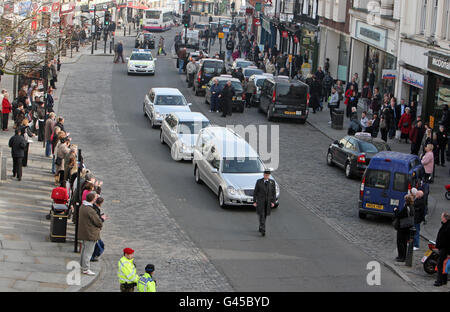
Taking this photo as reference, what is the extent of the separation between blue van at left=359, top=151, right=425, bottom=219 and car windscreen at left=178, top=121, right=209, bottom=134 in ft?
27.7

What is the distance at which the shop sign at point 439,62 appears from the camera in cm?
3247

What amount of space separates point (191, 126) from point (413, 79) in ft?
39.5

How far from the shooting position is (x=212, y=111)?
40406 mm

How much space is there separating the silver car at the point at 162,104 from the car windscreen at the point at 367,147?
29.2 feet

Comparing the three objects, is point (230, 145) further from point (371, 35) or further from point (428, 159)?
point (371, 35)

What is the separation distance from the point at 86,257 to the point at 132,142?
51.3ft

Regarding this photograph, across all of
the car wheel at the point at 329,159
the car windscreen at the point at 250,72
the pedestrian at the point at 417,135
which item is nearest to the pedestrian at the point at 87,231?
the car wheel at the point at 329,159

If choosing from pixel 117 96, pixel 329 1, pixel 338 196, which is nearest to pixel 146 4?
pixel 329 1

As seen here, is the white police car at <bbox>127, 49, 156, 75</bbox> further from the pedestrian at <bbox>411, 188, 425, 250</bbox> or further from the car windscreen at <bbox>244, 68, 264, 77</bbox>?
the pedestrian at <bbox>411, 188, 425, 250</bbox>

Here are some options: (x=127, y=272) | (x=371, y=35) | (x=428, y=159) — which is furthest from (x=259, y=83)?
(x=127, y=272)

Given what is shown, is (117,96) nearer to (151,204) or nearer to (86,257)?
(151,204)

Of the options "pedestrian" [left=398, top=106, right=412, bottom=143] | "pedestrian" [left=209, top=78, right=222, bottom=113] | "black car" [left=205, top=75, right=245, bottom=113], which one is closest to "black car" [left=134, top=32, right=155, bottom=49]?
"black car" [left=205, top=75, right=245, bottom=113]

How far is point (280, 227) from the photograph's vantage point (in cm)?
2152

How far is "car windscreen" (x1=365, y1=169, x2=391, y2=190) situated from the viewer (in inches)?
886
